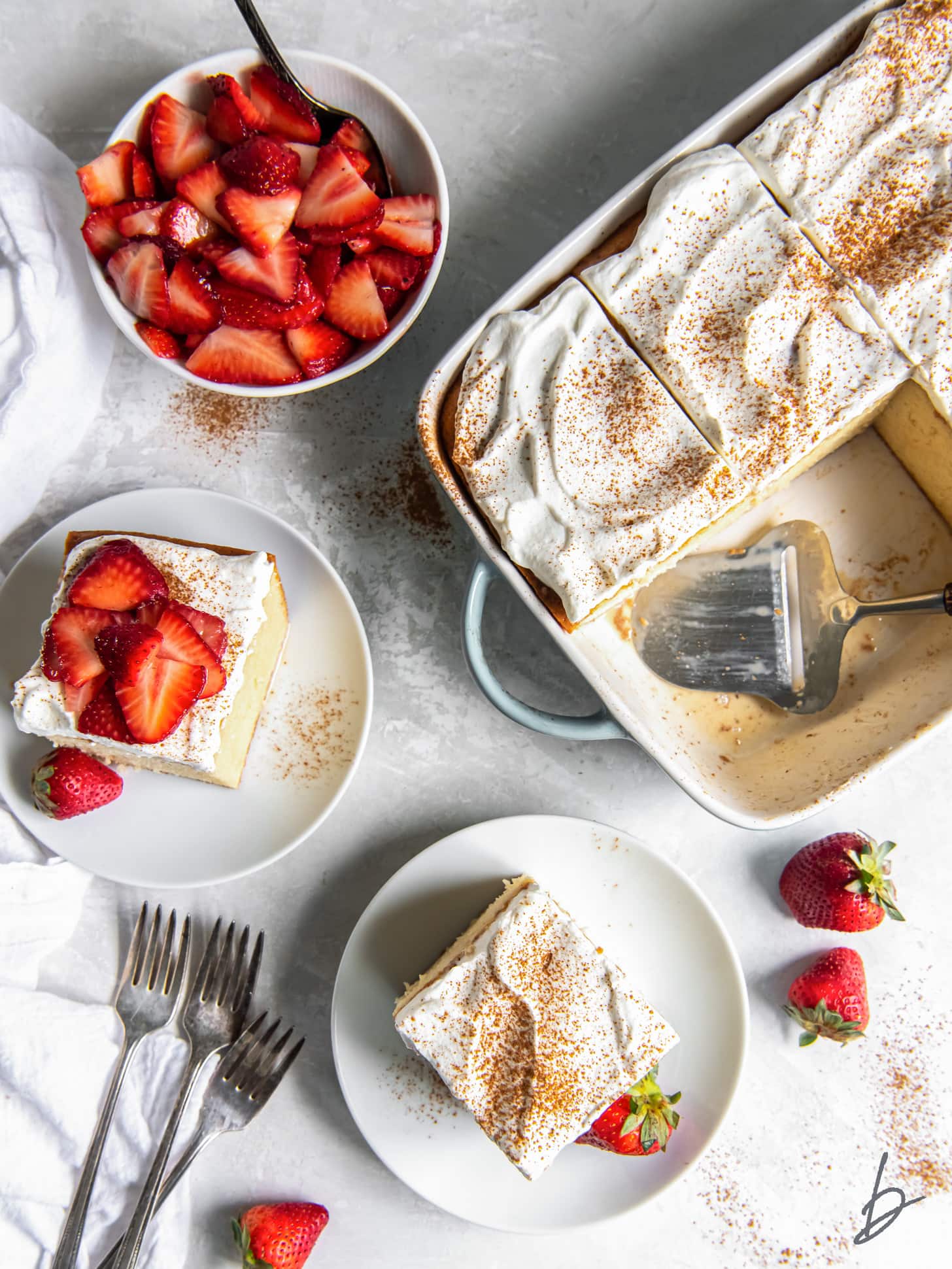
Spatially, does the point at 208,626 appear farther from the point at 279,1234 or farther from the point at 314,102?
the point at 279,1234

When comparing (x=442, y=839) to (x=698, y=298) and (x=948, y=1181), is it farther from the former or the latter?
(x=948, y=1181)

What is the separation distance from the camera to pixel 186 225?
6.39 feet

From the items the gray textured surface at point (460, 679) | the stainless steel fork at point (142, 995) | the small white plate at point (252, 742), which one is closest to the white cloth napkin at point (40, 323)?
the gray textured surface at point (460, 679)

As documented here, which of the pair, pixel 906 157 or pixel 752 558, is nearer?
pixel 906 157

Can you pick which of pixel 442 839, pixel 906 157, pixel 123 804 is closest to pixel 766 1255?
pixel 442 839

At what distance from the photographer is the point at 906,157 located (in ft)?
5.92

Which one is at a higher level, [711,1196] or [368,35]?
[368,35]

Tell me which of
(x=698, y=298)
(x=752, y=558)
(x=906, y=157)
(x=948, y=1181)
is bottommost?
(x=948, y=1181)

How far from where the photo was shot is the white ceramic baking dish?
186 centimetres

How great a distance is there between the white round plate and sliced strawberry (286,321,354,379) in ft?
3.67

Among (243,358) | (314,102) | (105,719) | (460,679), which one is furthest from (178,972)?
(314,102)

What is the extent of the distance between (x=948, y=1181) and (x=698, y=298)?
2.24 meters

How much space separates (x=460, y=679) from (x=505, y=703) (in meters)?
0.30

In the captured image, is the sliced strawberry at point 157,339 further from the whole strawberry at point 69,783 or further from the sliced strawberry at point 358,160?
the whole strawberry at point 69,783
